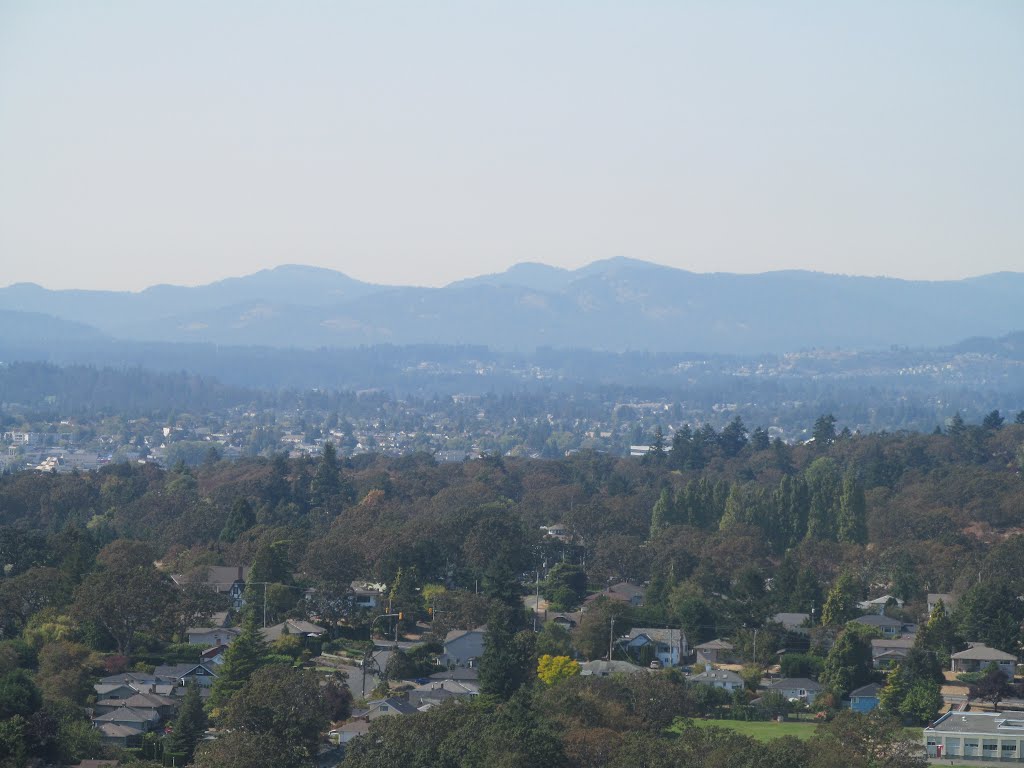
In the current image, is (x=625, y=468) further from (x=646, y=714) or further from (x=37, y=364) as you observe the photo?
(x=37, y=364)

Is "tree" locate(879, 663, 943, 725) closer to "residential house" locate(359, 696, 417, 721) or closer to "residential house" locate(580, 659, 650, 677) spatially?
"residential house" locate(580, 659, 650, 677)

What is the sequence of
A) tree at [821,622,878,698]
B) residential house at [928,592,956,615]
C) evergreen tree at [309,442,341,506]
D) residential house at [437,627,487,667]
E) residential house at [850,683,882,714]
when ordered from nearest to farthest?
1. residential house at [850,683,882,714]
2. tree at [821,622,878,698]
3. residential house at [437,627,487,667]
4. residential house at [928,592,956,615]
5. evergreen tree at [309,442,341,506]

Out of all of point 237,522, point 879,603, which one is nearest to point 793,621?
point 879,603

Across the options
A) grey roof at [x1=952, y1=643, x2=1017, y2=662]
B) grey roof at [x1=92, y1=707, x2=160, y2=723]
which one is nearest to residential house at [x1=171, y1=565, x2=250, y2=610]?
grey roof at [x1=92, y1=707, x2=160, y2=723]

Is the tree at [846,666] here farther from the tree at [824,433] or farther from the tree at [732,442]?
the tree at [824,433]

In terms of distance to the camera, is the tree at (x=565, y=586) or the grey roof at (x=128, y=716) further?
the tree at (x=565, y=586)

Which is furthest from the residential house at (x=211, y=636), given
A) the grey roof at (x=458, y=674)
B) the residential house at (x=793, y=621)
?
the residential house at (x=793, y=621)
